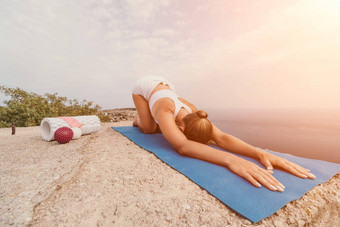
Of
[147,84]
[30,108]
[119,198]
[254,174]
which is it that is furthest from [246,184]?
[30,108]

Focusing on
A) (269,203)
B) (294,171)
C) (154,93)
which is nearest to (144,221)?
(269,203)

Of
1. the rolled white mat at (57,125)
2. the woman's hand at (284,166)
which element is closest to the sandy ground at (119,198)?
the woman's hand at (284,166)

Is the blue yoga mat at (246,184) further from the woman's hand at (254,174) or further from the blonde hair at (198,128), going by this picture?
the blonde hair at (198,128)

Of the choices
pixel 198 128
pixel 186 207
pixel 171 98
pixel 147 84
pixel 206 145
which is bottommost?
pixel 186 207

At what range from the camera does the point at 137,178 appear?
5.40ft

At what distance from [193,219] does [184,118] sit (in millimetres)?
1366

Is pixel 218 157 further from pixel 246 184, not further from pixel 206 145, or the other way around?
pixel 246 184

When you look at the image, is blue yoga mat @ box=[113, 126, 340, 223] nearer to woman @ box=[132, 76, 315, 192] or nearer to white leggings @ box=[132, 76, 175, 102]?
woman @ box=[132, 76, 315, 192]

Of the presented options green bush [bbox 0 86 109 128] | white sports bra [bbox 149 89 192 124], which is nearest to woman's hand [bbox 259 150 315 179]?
white sports bra [bbox 149 89 192 124]

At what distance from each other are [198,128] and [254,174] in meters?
0.80

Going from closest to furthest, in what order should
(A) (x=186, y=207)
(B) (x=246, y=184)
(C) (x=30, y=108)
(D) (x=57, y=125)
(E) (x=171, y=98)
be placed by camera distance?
1. (A) (x=186, y=207)
2. (B) (x=246, y=184)
3. (E) (x=171, y=98)
4. (D) (x=57, y=125)
5. (C) (x=30, y=108)

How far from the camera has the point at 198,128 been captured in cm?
206

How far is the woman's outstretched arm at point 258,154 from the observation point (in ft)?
5.68

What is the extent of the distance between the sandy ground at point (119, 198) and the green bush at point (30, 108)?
16.7ft
